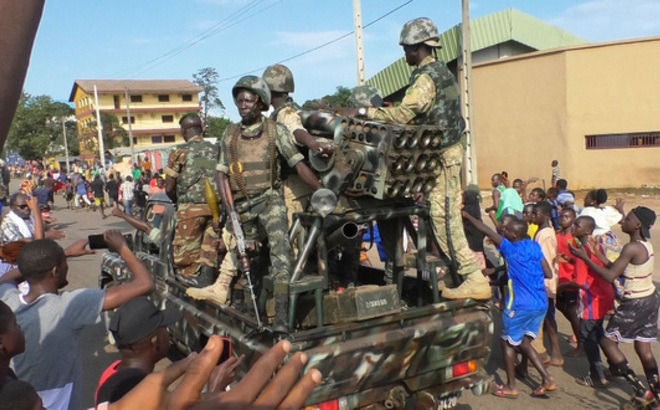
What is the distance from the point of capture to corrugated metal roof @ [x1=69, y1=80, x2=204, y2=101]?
2384 inches

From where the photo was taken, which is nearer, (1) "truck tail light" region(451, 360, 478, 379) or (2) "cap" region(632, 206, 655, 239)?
(1) "truck tail light" region(451, 360, 478, 379)

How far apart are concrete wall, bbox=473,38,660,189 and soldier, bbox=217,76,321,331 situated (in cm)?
1681

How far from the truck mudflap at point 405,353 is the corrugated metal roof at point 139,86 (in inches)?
2385

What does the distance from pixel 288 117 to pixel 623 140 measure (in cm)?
1724

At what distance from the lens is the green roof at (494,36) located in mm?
20750

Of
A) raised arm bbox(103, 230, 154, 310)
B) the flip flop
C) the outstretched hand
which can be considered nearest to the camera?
the outstretched hand

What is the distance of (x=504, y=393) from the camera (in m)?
5.02

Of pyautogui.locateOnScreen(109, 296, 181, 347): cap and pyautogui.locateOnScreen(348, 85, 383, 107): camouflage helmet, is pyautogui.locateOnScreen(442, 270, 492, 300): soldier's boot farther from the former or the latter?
pyautogui.locateOnScreen(109, 296, 181, 347): cap

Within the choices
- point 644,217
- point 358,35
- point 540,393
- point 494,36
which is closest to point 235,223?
point 540,393

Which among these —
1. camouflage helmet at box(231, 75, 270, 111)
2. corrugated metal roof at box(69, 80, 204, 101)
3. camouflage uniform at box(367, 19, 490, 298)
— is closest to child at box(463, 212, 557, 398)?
camouflage uniform at box(367, 19, 490, 298)

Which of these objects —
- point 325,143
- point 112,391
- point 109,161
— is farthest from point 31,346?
point 109,161

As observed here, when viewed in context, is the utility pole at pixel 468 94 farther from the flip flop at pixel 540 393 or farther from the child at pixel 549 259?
the flip flop at pixel 540 393

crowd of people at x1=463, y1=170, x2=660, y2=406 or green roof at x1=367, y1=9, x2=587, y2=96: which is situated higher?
green roof at x1=367, y1=9, x2=587, y2=96

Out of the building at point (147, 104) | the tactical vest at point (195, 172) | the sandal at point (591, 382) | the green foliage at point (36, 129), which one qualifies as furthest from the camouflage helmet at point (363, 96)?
the building at point (147, 104)
